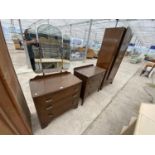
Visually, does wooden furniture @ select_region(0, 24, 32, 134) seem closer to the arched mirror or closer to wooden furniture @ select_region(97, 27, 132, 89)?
wooden furniture @ select_region(97, 27, 132, 89)

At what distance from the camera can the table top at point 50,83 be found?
1072 millimetres

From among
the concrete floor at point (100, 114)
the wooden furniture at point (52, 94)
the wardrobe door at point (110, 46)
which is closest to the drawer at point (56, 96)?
the wooden furniture at point (52, 94)

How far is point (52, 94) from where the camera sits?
1099 mm

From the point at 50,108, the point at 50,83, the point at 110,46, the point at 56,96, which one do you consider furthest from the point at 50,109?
the point at 110,46

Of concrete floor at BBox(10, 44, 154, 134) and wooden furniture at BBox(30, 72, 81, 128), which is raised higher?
wooden furniture at BBox(30, 72, 81, 128)

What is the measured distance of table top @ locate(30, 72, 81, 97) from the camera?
1.07 m

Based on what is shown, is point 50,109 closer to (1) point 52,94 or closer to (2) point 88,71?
(1) point 52,94

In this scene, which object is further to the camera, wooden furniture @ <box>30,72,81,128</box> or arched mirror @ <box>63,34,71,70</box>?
arched mirror @ <box>63,34,71,70</box>

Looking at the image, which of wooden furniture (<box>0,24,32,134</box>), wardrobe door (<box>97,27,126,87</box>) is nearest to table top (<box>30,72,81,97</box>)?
wooden furniture (<box>0,24,32,134</box>)

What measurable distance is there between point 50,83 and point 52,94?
8.3 inches

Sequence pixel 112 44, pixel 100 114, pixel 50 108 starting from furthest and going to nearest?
pixel 112 44
pixel 100 114
pixel 50 108
